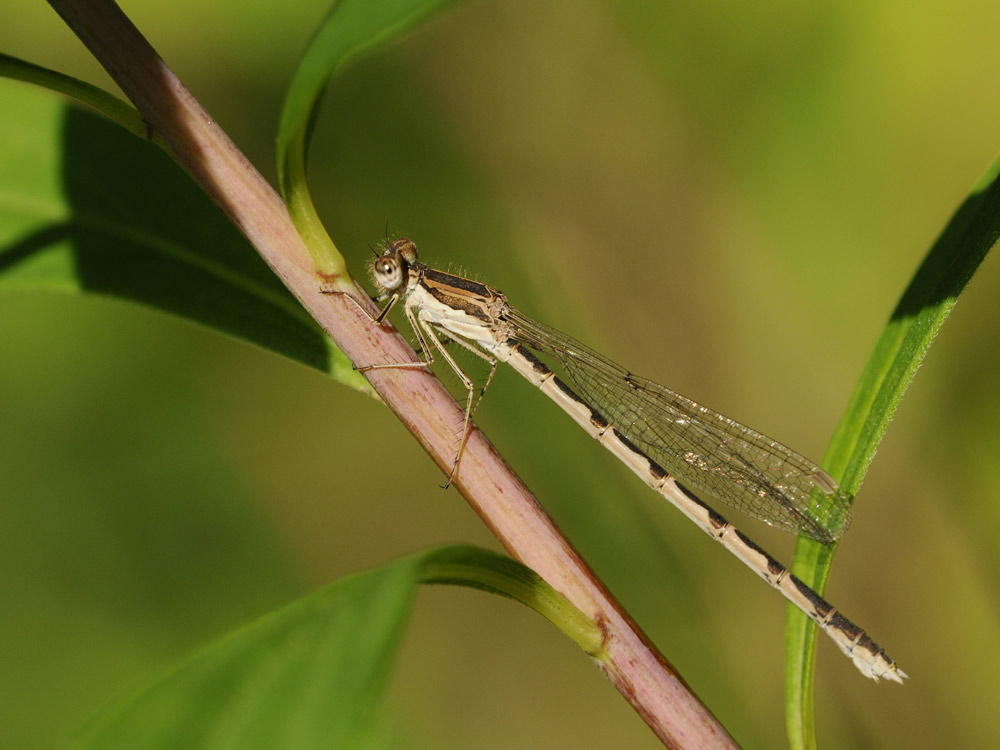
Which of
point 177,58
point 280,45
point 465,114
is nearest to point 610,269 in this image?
point 465,114

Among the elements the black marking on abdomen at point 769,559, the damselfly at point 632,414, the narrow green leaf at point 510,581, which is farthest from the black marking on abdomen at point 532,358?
the narrow green leaf at point 510,581

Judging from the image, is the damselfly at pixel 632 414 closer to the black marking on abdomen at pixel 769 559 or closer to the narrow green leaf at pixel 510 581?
the black marking on abdomen at pixel 769 559

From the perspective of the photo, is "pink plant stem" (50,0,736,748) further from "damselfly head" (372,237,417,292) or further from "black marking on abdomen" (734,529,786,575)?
"black marking on abdomen" (734,529,786,575)

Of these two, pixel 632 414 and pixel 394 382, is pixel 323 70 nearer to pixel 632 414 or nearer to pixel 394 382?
Result: pixel 394 382

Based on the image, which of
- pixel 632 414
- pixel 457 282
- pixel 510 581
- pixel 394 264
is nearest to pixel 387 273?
pixel 394 264

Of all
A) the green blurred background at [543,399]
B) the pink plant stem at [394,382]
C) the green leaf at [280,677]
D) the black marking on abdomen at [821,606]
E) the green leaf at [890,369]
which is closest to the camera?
the green leaf at [280,677]

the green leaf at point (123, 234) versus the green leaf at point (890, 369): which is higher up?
the green leaf at point (123, 234)

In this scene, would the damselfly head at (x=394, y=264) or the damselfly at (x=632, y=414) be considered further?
the damselfly at (x=632, y=414)
